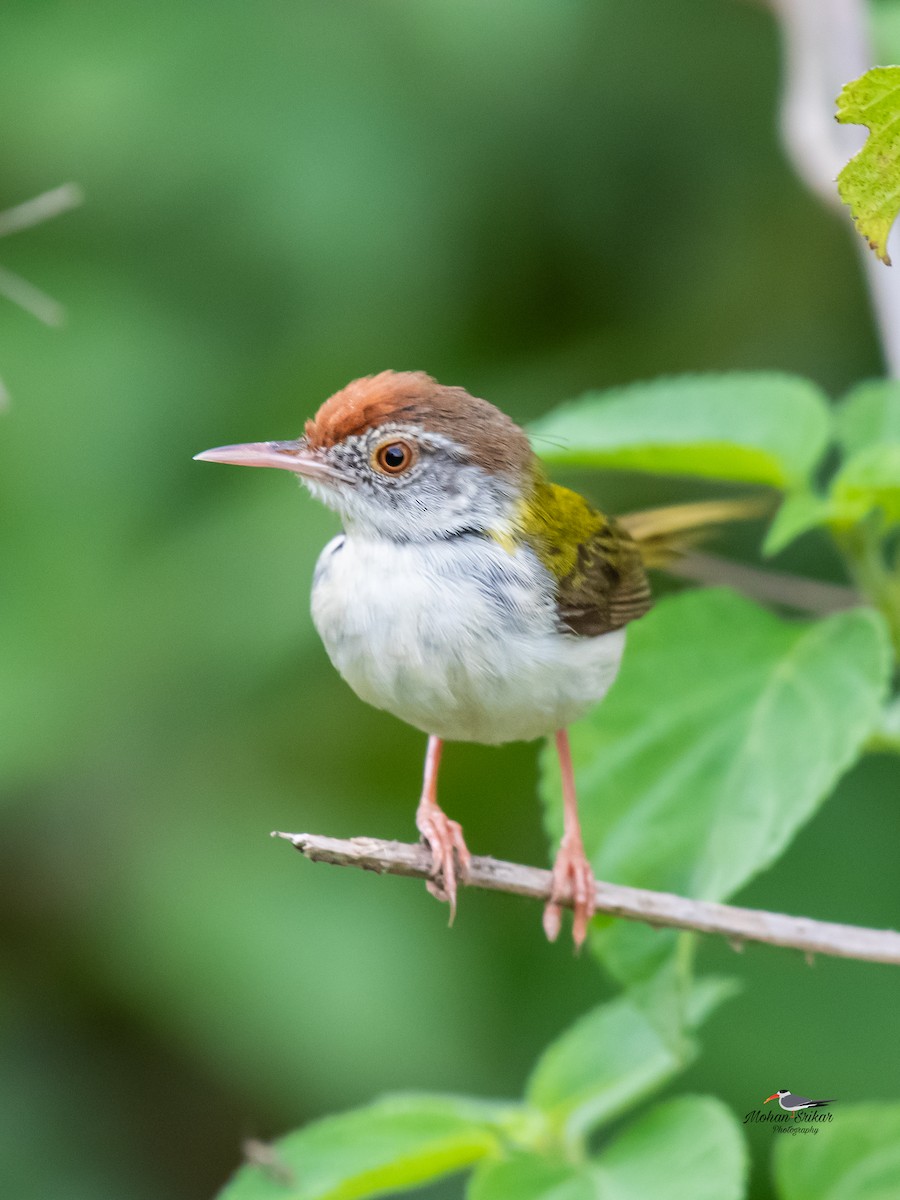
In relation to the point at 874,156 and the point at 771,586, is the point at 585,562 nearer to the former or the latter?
the point at 771,586

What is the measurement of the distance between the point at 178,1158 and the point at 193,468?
2083 mm

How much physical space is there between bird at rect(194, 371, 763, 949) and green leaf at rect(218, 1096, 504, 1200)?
1.10 feet

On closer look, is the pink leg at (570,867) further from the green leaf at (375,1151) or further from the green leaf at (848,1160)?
the green leaf at (848,1160)

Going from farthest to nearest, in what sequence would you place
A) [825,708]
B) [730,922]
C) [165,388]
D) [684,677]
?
[165,388] < [684,677] < [825,708] < [730,922]

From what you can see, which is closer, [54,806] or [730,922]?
[730,922]

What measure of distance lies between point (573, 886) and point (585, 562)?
0.66 metres

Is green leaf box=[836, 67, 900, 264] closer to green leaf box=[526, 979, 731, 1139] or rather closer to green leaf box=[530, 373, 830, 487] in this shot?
green leaf box=[530, 373, 830, 487]

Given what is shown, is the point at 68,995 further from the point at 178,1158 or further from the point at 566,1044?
the point at 566,1044

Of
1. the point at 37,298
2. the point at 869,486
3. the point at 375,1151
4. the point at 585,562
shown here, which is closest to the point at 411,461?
the point at 585,562

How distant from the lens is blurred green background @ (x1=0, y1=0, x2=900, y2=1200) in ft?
13.2

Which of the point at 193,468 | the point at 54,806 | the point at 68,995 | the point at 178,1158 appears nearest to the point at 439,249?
the point at 193,468

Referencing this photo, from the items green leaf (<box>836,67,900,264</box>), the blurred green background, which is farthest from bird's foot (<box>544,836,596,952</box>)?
green leaf (<box>836,67,900,264</box>)

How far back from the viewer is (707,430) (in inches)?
114

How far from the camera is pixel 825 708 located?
8.45 feet
